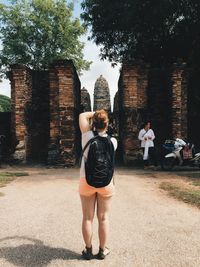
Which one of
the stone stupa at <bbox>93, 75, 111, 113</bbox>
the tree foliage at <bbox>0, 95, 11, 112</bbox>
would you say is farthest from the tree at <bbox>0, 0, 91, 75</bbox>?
the tree foliage at <bbox>0, 95, 11, 112</bbox>

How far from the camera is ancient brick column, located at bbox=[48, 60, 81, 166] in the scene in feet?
43.5

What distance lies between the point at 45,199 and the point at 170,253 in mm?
3674

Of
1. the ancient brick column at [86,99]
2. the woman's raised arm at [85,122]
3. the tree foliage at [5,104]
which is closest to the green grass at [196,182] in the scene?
the woman's raised arm at [85,122]

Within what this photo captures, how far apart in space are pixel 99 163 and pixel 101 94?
33542 mm

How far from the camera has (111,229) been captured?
5.43m

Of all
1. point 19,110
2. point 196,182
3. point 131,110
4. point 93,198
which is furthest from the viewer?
point 19,110

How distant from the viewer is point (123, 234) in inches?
203

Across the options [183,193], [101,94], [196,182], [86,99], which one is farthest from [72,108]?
[101,94]

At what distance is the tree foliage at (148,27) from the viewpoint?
50.3 feet

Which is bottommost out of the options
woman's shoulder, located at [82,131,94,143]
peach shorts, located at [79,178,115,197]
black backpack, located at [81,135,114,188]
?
peach shorts, located at [79,178,115,197]

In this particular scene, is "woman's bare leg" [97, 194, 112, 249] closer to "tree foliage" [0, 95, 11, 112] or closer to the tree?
the tree

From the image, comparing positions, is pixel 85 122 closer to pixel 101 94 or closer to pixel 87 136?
pixel 87 136

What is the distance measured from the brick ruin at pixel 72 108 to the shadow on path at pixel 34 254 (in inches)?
339

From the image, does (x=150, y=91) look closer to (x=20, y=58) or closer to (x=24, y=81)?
(x=24, y=81)
